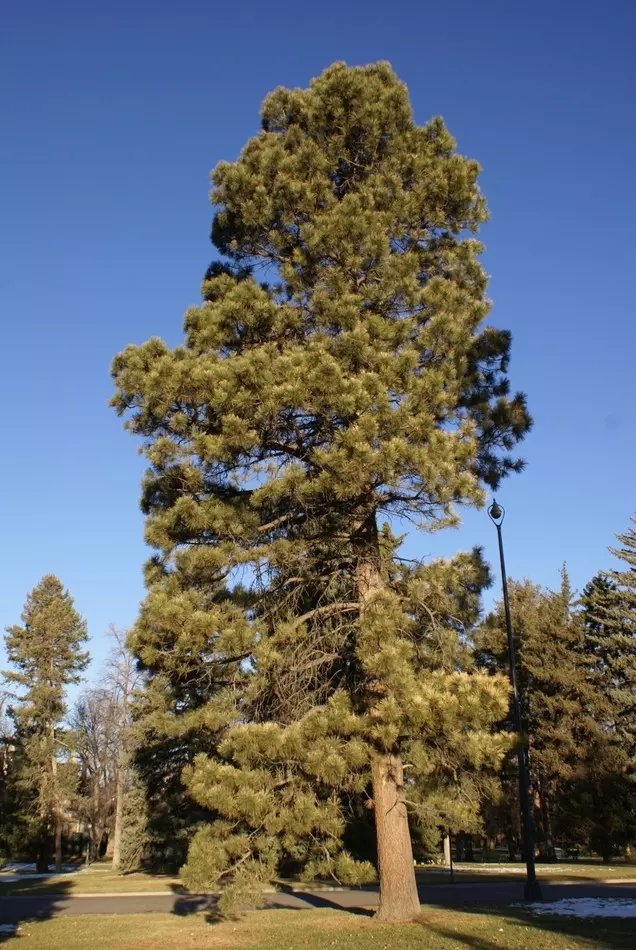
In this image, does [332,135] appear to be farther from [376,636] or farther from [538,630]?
[538,630]

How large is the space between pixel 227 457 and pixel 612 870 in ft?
76.3

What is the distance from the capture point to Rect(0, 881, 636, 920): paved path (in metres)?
15.0

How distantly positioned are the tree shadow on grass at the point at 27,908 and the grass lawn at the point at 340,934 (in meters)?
0.35

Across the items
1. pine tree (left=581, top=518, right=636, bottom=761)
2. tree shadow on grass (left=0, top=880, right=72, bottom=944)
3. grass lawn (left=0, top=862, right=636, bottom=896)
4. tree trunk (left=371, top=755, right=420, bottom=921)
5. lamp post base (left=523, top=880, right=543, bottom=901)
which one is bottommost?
grass lawn (left=0, top=862, right=636, bottom=896)

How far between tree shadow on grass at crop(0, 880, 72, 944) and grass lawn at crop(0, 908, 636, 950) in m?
0.35

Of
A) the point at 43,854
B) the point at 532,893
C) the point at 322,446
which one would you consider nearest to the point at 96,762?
the point at 43,854

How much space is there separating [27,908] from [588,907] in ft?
42.2

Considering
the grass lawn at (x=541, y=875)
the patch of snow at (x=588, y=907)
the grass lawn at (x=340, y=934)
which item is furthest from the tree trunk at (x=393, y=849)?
the grass lawn at (x=541, y=875)

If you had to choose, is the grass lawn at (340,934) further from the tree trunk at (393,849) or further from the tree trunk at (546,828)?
the tree trunk at (546,828)

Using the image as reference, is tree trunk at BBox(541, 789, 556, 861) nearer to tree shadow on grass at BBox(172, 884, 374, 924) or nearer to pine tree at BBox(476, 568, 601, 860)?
pine tree at BBox(476, 568, 601, 860)

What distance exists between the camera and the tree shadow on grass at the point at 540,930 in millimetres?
8203

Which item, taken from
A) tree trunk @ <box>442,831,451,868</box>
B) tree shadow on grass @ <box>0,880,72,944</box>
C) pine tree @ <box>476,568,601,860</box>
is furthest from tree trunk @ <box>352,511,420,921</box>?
pine tree @ <box>476,568,601,860</box>

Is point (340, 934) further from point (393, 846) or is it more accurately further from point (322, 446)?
point (322, 446)

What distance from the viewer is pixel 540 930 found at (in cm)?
936
